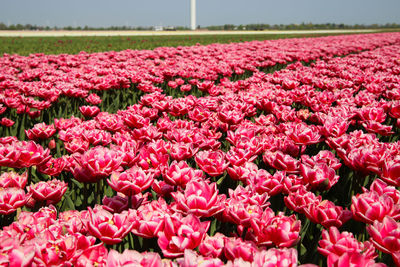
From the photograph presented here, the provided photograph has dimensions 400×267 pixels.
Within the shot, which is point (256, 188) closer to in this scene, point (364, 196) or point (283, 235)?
point (283, 235)

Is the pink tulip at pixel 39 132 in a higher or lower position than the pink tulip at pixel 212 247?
higher

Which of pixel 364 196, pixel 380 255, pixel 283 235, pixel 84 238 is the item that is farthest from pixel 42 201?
pixel 380 255

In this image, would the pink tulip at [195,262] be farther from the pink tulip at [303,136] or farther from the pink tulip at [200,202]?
the pink tulip at [303,136]

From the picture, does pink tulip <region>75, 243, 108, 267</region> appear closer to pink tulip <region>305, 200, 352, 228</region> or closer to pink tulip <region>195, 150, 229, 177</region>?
pink tulip <region>195, 150, 229, 177</region>

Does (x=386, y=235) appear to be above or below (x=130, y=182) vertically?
below

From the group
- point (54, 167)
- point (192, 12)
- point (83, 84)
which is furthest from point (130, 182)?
point (192, 12)

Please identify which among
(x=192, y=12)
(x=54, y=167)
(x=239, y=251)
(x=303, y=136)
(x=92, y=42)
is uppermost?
(x=192, y=12)

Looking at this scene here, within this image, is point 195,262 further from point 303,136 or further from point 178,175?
point 303,136

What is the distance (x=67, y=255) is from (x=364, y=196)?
5.15 ft

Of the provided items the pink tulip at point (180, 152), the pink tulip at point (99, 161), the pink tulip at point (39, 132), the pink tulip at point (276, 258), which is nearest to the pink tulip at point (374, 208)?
the pink tulip at point (276, 258)

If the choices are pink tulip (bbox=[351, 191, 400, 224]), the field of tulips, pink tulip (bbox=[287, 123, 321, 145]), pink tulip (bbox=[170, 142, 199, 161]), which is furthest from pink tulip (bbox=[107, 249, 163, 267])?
pink tulip (bbox=[287, 123, 321, 145])

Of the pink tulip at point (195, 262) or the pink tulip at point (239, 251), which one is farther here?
the pink tulip at point (239, 251)

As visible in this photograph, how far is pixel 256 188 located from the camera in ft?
6.57

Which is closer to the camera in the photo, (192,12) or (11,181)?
(11,181)
